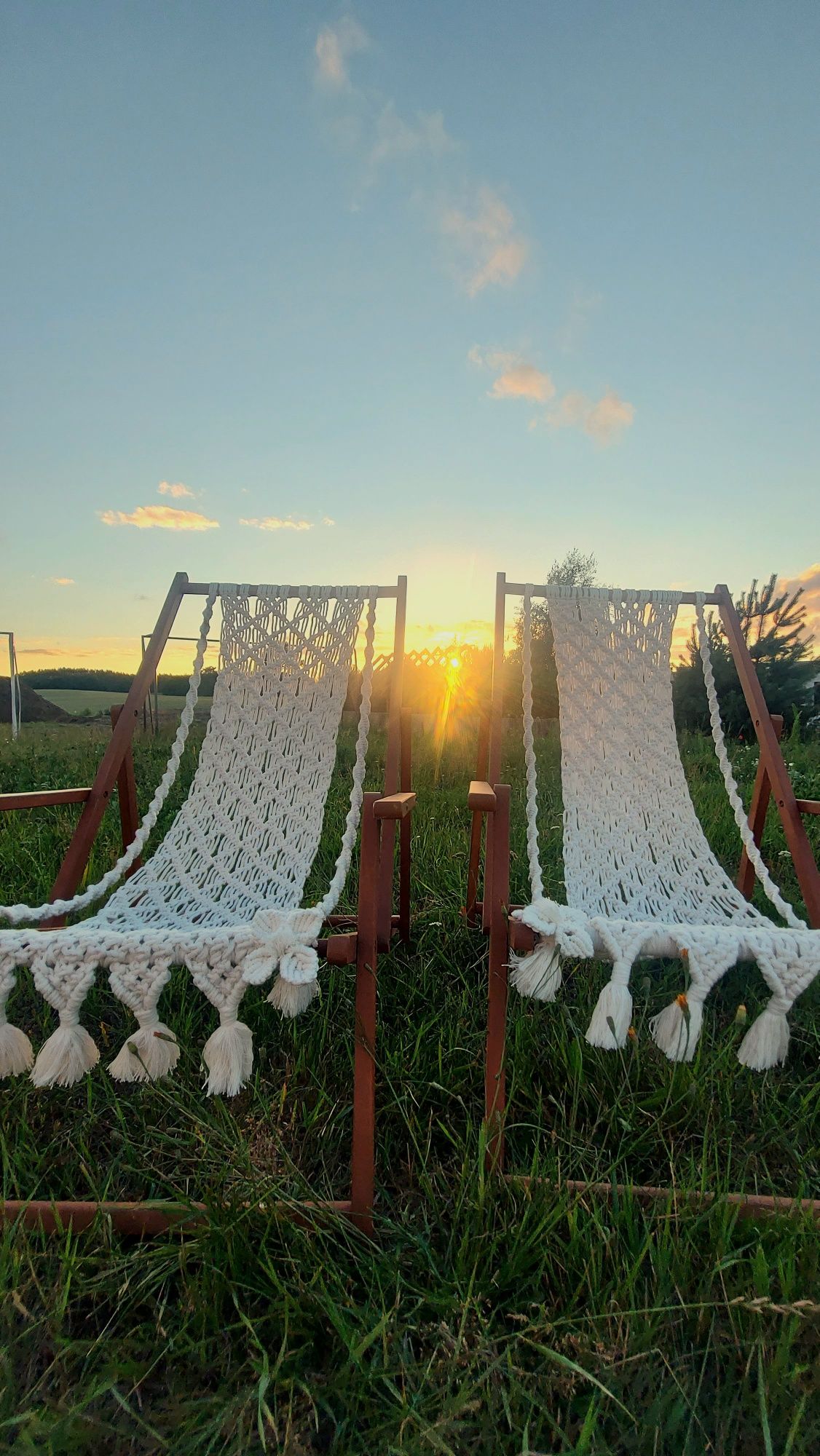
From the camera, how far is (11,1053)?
130 centimetres

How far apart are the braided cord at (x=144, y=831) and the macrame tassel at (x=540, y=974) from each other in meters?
1.08

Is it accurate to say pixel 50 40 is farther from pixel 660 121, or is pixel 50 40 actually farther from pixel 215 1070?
pixel 215 1070

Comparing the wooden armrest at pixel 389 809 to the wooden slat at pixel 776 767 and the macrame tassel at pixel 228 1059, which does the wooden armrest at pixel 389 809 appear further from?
the wooden slat at pixel 776 767

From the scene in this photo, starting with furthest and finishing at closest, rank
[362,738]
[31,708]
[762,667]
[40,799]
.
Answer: [31,708] → [762,667] → [362,738] → [40,799]

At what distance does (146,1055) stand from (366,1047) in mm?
441

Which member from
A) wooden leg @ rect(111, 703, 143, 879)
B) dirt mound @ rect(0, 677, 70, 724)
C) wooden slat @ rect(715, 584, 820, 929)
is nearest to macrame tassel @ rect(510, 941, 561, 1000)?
wooden slat @ rect(715, 584, 820, 929)

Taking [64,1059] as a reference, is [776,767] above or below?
above

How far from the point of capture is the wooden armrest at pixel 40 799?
64.2 inches

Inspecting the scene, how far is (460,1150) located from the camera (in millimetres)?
1353

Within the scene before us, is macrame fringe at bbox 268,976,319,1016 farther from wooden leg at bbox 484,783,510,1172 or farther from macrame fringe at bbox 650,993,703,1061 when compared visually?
macrame fringe at bbox 650,993,703,1061

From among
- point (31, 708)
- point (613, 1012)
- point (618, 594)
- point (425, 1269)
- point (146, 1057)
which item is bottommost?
point (425, 1269)

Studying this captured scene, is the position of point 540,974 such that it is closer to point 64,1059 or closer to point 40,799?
point 64,1059

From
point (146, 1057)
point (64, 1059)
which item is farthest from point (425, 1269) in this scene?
point (64, 1059)

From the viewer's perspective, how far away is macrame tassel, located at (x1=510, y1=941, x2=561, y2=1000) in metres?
1.32
